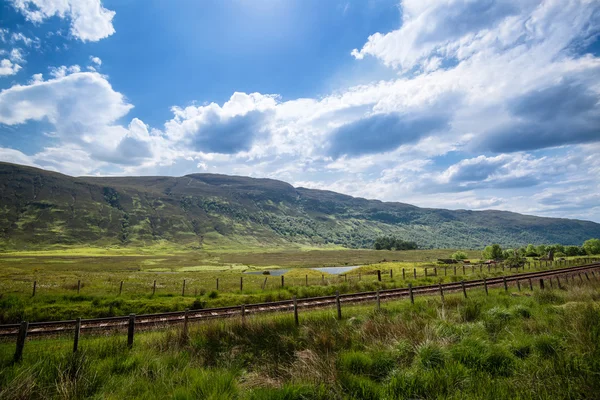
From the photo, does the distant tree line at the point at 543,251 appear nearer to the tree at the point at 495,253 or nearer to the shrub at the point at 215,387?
the tree at the point at 495,253

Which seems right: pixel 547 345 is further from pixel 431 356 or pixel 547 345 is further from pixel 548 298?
pixel 548 298

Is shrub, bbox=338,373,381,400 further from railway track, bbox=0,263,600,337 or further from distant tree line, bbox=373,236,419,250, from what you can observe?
distant tree line, bbox=373,236,419,250

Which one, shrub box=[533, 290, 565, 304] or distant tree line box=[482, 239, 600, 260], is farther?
distant tree line box=[482, 239, 600, 260]

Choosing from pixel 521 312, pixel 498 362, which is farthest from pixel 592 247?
pixel 498 362

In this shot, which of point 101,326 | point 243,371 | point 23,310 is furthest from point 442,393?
point 23,310

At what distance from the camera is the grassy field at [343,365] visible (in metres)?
5.47

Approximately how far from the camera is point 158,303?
23156 mm

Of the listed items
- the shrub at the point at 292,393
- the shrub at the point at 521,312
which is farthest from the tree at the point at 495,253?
the shrub at the point at 292,393

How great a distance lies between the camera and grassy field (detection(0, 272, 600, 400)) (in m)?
5.47

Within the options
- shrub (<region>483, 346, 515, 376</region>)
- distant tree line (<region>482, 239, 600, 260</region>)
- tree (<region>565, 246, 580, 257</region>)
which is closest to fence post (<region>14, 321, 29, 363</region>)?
shrub (<region>483, 346, 515, 376</region>)

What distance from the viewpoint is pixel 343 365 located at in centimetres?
695

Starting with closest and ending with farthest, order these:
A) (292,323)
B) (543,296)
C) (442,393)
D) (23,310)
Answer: (442,393)
(292,323)
(543,296)
(23,310)

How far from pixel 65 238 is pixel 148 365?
733 feet

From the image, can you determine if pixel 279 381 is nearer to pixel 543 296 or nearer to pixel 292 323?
→ pixel 292 323
